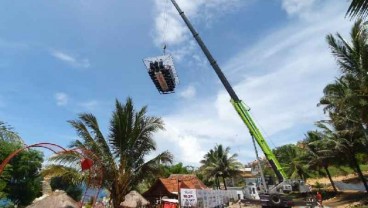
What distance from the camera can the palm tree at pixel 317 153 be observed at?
3612 cm

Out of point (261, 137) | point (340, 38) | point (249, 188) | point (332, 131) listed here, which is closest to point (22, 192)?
point (249, 188)

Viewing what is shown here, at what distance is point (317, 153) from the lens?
42.0m

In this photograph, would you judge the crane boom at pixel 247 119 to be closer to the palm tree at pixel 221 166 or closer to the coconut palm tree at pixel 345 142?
the coconut palm tree at pixel 345 142

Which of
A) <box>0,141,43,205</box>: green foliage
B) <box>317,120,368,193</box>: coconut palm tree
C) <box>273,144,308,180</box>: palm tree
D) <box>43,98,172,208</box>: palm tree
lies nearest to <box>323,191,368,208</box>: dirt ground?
<box>317,120,368,193</box>: coconut palm tree

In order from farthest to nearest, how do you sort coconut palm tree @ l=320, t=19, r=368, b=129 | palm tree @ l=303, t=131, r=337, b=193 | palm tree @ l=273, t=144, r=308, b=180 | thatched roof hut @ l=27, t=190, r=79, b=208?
palm tree @ l=273, t=144, r=308, b=180, palm tree @ l=303, t=131, r=337, b=193, thatched roof hut @ l=27, t=190, r=79, b=208, coconut palm tree @ l=320, t=19, r=368, b=129

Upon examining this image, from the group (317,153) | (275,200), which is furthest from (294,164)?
(275,200)

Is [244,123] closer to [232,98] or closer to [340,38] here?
[232,98]

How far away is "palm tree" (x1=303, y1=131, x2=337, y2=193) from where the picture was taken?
36.1m

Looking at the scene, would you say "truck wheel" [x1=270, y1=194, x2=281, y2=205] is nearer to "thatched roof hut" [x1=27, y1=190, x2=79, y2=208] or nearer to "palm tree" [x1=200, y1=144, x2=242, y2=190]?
"thatched roof hut" [x1=27, y1=190, x2=79, y2=208]

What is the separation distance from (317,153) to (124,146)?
102 ft

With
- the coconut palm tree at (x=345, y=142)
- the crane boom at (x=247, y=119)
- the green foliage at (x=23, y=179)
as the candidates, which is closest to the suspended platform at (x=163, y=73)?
the crane boom at (x=247, y=119)

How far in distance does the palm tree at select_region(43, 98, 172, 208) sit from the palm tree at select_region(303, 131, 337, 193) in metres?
23.4

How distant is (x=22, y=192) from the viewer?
47.9 m

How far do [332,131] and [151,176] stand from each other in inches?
894
